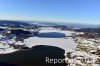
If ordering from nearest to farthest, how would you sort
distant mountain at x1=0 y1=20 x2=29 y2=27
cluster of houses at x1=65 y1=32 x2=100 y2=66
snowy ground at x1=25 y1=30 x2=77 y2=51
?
cluster of houses at x1=65 y1=32 x2=100 y2=66, snowy ground at x1=25 y1=30 x2=77 y2=51, distant mountain at x1=0 y1=20 x2=29 y2=27

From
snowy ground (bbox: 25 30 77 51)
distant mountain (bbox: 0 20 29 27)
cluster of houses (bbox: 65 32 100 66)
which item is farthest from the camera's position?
distant mountain (bbox: 0 20 29 27)

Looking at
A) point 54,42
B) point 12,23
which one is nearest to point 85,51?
point 54,42

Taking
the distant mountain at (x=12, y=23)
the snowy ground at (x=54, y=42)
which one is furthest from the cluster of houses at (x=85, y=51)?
the distant mountain at (x=12, y=23)

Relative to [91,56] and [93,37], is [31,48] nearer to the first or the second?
[91,56]

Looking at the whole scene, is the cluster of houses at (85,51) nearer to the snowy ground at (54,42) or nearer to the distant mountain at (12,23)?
the snowy ground at (54,42)

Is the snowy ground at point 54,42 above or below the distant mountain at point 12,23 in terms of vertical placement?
below

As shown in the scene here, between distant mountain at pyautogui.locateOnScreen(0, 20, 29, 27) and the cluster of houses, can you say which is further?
distant mountain at pyautogui.locateOnScreen(0, 20, 29, 27)

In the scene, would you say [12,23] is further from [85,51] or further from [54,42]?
[85,51]

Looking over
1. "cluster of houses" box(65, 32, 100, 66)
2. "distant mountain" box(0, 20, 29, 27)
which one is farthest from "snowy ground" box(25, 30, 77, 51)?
"distant mountain" box(0, 20, 29, 27)

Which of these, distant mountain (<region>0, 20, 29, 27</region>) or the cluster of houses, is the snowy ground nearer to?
the cluster of houses

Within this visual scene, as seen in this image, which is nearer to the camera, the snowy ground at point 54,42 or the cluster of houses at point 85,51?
the cluster of houses at point 85,51

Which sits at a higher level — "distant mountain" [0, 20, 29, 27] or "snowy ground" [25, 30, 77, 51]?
"distant mountain" [0, 20, 29, 27]

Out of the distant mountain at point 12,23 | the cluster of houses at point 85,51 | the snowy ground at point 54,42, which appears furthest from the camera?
the distant mountain at point 12,23
